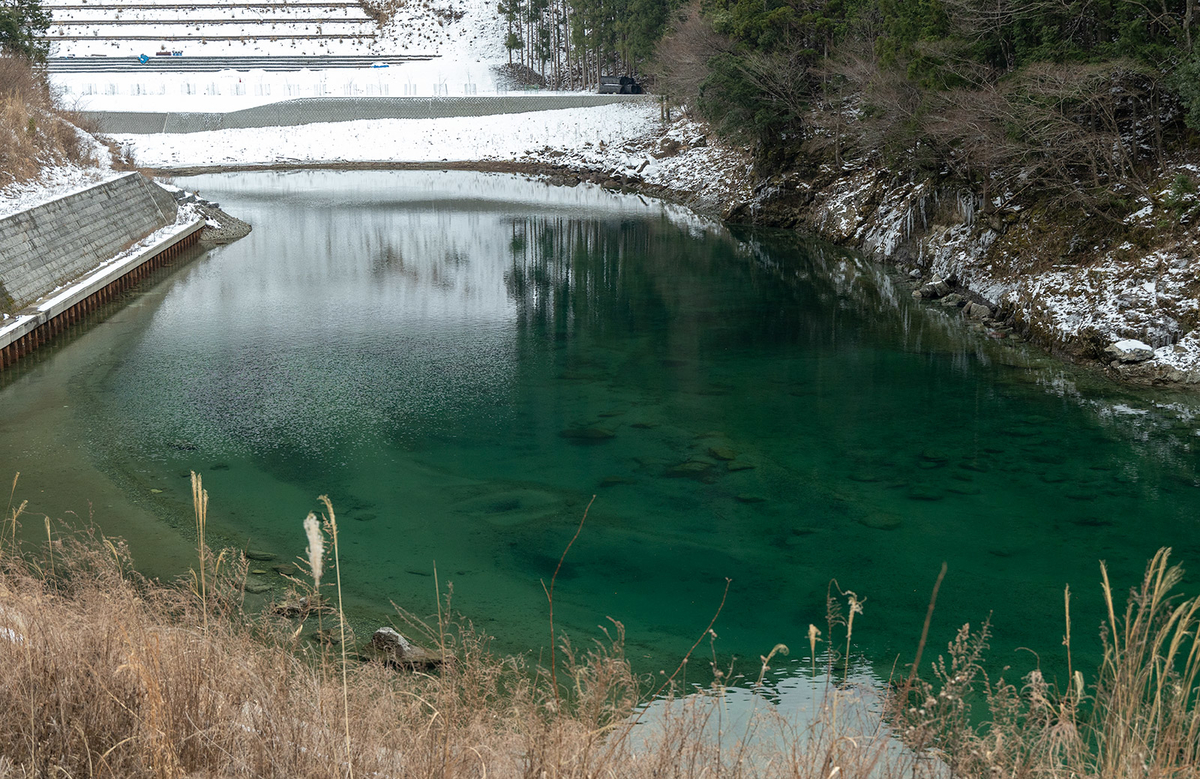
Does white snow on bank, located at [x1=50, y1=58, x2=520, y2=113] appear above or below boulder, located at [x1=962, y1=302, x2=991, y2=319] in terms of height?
above

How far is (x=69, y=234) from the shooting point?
70.1 ft

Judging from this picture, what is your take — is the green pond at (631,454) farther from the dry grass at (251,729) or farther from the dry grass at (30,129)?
the dry grass at (30,129)

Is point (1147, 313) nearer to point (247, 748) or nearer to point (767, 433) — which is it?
point (767, 433)

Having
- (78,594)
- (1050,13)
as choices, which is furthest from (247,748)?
(1050,13)

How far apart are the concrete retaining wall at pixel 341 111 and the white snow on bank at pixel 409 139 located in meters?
0.89

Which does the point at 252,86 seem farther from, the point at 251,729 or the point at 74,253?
the point at 251,729

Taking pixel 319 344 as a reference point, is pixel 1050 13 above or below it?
above

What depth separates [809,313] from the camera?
2069 cm

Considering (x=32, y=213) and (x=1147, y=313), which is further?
(x=32, y=213)

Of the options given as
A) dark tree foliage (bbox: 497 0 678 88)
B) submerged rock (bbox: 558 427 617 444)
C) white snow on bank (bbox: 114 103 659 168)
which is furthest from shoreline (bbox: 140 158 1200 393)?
submerged rock (bbox: 558 427 617 444)

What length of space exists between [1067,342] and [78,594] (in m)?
15.9

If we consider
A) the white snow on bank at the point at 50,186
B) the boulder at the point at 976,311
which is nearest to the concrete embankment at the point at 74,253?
the white snow on bank at the point at 50,186

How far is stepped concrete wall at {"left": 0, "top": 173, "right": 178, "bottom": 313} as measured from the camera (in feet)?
58.7

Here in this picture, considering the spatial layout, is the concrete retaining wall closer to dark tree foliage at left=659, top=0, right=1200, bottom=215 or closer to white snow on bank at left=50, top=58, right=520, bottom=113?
white snow on bank at left=50, top=58, right=520, bottom=113
